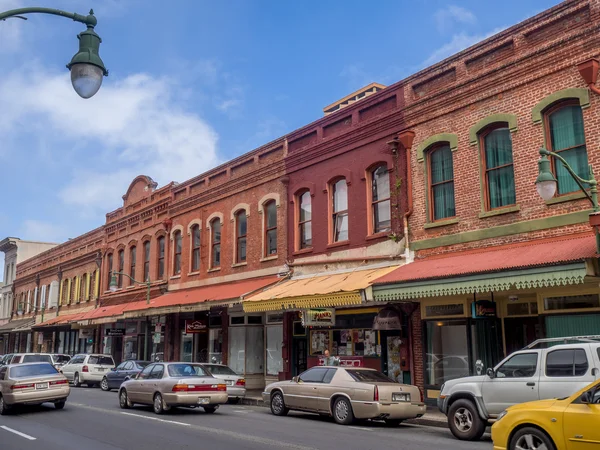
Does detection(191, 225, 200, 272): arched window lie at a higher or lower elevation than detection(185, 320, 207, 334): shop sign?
higher

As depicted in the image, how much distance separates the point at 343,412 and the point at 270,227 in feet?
37.5

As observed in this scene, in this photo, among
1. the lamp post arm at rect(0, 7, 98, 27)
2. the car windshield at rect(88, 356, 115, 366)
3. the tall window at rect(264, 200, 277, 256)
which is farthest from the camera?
the car windshield at rect(88, 356, 115, 366)

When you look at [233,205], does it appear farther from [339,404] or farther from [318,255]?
[339,404]

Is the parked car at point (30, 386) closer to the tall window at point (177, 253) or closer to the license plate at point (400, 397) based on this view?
the license plate at point (400, 397)

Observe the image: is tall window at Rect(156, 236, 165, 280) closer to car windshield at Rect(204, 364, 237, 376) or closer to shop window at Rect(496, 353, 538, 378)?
car windshield at Rect(204, 364, 237, 376)

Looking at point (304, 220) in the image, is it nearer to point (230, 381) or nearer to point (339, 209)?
point (339, 209)

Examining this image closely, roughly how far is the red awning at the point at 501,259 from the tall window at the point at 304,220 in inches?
218

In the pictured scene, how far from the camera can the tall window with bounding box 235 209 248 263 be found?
85.4ft

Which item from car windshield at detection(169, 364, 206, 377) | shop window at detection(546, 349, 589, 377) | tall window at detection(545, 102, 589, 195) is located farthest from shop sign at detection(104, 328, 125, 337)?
shop window at detection(546, 349, 589, 377)

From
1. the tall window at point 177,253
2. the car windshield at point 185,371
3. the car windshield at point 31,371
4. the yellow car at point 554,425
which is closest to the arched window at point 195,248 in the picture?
the tall window at point 177,253

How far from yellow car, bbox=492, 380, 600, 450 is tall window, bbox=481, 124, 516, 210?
8.78m

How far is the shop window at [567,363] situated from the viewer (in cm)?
1037

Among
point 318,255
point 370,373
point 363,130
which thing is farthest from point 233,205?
point 370,373

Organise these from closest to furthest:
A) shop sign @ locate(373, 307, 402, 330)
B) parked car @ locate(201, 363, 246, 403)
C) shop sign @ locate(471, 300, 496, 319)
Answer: shop sign @ locate(471, 300, 496, 319)
shop sign @ locate(373, 307, 402, 330)
parked car @ locate(201, 363, 246, 403)
